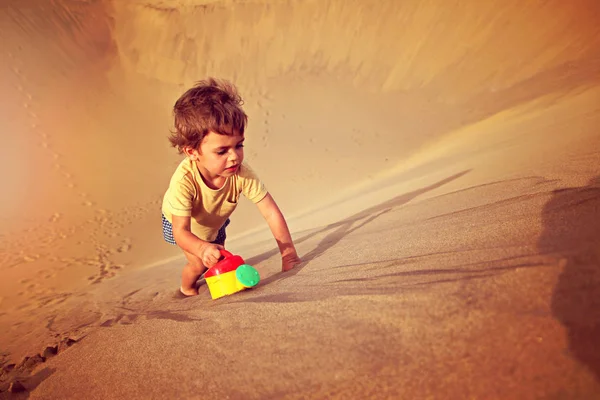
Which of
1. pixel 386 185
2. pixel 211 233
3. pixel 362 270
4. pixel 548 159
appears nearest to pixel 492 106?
pixel 386 185

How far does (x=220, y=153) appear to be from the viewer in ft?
6.89

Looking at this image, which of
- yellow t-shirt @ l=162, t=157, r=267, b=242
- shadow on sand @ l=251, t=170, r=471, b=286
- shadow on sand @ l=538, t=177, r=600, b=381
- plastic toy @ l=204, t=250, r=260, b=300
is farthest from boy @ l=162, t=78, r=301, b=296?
shadow on sand @ l=538, t=177, r=600, b=381

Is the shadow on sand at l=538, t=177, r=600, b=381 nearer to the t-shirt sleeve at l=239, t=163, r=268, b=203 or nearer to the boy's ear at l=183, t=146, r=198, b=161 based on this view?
the t-shirt sleeve at l=239, t=163, r=268, b=203

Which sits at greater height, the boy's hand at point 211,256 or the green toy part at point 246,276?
the boy's hand at point 211,256

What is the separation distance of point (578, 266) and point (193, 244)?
1610 millimetres

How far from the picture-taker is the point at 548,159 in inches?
86.0

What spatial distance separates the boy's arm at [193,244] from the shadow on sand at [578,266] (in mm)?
1308

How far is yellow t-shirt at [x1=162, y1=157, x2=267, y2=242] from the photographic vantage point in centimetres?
219

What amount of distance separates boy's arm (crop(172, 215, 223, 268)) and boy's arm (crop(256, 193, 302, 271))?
40 centimetres

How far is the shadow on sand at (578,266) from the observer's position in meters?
0.71

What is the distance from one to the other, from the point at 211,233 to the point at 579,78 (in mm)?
5961

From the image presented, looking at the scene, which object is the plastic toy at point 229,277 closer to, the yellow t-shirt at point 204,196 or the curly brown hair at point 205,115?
the yellow t-shirt at point 204,196

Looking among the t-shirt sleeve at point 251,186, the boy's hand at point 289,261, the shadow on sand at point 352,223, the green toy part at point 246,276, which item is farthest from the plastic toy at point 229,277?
the shadow on sand at point 352,223

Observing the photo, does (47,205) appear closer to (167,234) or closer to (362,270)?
(167,234)
